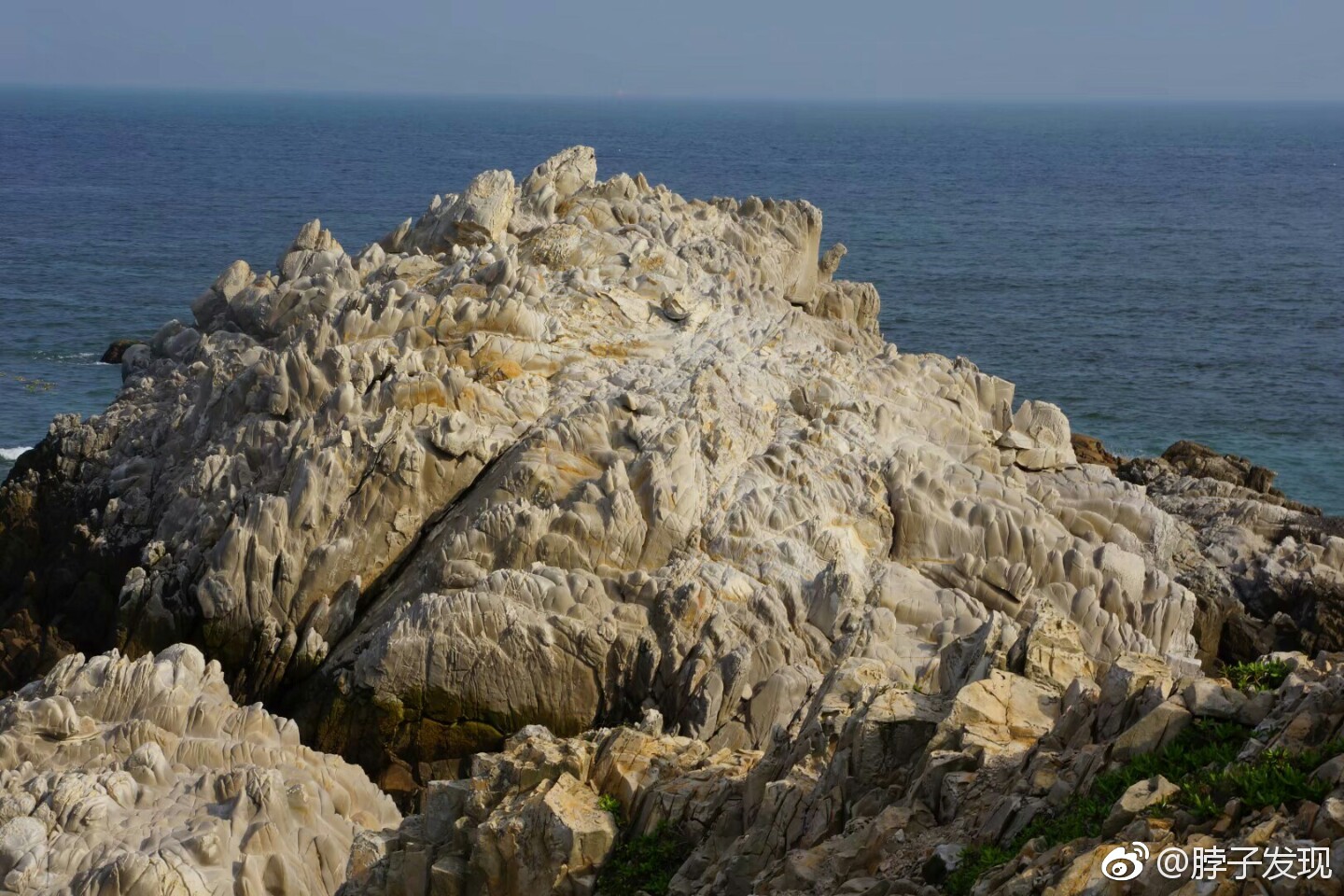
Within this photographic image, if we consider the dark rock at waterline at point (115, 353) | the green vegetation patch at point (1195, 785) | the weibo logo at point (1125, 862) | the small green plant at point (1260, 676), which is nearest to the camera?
the weibo logo at point (1125, 862)

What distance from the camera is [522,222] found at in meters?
34.5

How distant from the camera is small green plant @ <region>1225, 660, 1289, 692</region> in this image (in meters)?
13.5

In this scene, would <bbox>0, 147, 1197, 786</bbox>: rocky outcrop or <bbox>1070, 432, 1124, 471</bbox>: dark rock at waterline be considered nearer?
<bbox>0, 147, 1197, 786</bbox>: rocky outcrop

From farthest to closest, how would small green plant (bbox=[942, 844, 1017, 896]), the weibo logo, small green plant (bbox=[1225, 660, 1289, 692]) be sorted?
small green plant (bbox=[1225, 660, 1289, 692]) < small green plant (bbox=[942, 844, 1017, 896]) < the weibo logo

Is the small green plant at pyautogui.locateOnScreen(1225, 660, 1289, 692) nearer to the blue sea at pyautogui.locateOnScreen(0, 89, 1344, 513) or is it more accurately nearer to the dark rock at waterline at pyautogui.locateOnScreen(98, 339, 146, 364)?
the blue sea at pyautogui.locateOnScreen(0, 89, 1344, 513)

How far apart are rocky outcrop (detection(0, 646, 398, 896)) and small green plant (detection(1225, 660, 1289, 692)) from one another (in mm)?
10617

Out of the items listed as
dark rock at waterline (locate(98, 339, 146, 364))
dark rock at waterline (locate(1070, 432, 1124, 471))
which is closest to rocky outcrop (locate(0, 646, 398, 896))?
dark rock at waterline (locate(1070, 432, 1124, 471))

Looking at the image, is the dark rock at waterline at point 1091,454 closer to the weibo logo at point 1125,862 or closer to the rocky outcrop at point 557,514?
the rocky outcrop at point 557,514

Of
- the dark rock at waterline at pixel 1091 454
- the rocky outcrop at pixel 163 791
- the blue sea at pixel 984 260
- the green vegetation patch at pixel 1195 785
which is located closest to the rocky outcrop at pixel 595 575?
the rocky outcrop at pixel 163 791

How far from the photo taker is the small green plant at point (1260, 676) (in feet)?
44.4

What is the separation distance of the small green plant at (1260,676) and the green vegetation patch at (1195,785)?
0.95m

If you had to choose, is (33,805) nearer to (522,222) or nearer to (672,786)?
(672,786)

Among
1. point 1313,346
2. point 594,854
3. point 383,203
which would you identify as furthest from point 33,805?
point 383,203

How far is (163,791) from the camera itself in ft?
62.0
